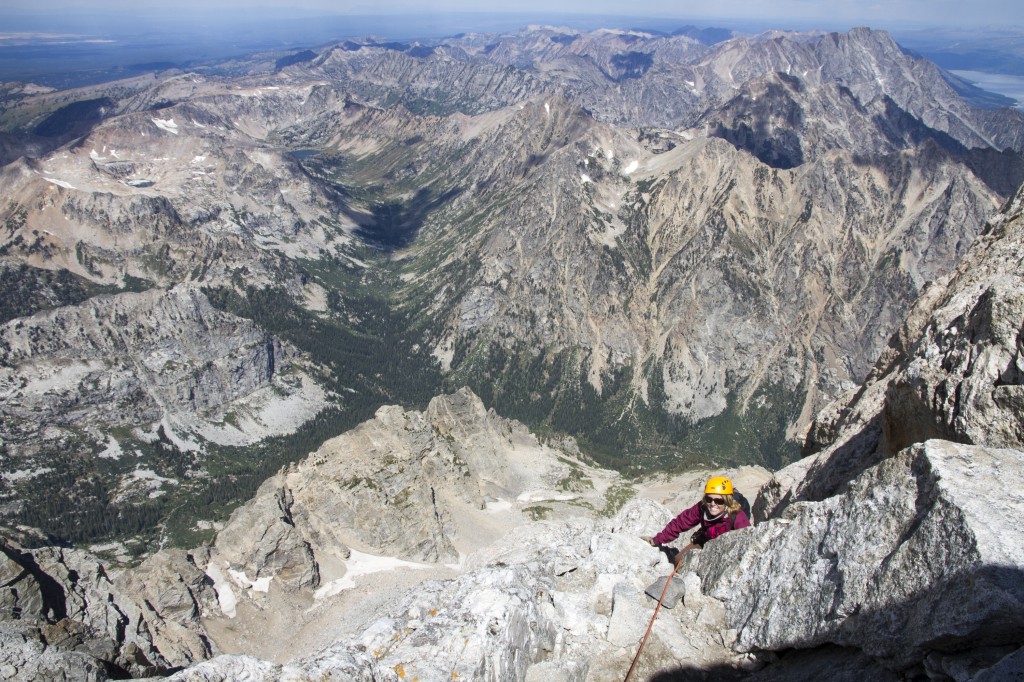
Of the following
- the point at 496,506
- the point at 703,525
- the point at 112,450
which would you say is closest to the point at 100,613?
the point at 703,525

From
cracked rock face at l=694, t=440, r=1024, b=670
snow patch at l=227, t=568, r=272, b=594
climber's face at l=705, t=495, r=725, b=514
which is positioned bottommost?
snow patch at l=227, t=568, r=272, b=594

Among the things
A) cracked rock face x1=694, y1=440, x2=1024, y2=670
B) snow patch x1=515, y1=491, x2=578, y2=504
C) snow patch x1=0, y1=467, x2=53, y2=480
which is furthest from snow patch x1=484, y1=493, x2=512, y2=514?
snow patch x1=0, y1=467, x2=53, y2=480

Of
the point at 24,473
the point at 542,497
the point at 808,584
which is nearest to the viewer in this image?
the point at 808,584

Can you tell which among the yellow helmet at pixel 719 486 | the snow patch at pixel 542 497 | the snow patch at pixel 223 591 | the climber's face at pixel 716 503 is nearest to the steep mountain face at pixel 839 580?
the climber's face at pixel 716 503

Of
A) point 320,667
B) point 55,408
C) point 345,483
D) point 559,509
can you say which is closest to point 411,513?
point 345,483

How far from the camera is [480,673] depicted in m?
23.2

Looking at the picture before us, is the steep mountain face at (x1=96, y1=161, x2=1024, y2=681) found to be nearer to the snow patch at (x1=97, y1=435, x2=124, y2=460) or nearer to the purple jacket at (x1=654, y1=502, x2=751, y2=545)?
the purple jacket at (x1=654, y1=502, x2=751, y2=545)

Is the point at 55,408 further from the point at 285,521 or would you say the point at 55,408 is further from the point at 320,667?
the point at 320,667

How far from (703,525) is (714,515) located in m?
0.83

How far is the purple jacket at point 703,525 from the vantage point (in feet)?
79.7

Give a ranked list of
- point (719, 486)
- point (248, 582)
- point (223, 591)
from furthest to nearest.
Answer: point (248, 582) < point (223, 591) < point (719, 486)

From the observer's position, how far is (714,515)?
80.4 feet

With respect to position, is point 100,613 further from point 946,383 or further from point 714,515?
point 946,383

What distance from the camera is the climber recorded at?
24078 mm
